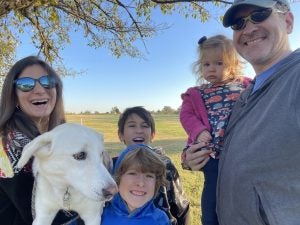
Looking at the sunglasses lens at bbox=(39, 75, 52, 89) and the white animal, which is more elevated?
the sunglasses lens at bbox=(39, 75, 52, 89)

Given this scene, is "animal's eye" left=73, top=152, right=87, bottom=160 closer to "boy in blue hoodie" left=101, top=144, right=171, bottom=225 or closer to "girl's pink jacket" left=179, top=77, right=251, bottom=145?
"boy in blue hoodie" left=101, top=144, right=171, bottom=225

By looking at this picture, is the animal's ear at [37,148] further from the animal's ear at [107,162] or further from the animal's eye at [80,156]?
the animal's ear at [107,162]

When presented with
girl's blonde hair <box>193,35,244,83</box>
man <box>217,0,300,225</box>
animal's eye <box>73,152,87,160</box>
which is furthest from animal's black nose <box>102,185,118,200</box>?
girl's blonde hair <box>193,35,244,83</box>

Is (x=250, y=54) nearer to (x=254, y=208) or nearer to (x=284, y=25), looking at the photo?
(x=284, y=25)

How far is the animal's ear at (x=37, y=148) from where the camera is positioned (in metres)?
2.58

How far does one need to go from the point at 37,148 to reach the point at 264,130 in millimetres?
1585

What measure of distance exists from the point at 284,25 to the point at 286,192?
1138 millimetres

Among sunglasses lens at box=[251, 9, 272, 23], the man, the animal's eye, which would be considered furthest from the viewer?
the animal's eye

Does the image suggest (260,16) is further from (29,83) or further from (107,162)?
(29,83)

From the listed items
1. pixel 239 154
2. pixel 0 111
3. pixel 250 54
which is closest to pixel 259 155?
pixel 239 154

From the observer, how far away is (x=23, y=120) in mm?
3080

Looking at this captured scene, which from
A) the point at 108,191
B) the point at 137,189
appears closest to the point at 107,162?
→ the point at 137,189

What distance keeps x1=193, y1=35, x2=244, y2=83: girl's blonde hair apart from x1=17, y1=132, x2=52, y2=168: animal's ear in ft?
5.30

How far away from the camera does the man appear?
2.03m
